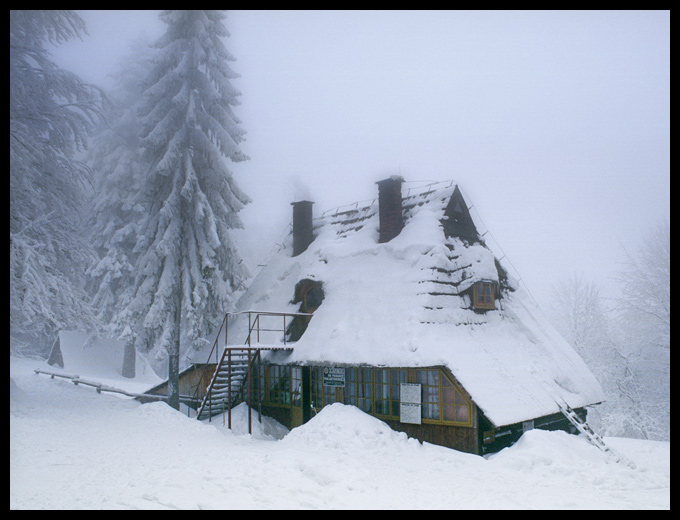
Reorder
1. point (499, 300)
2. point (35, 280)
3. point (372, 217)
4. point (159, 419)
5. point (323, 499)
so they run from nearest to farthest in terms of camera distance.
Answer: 1. point (323, 499)
2. point (35, 280)
3. point (159, 419)
4. point (499, 300)
5. point (372, 217)

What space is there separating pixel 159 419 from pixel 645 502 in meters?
12.9

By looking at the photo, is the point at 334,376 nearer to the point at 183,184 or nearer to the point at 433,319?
the point at 433,319

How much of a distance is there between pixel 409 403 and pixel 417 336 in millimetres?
2041

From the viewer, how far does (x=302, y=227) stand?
2306cm

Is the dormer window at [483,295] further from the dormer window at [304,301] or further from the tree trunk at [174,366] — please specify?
the tree trunk at [174,366]

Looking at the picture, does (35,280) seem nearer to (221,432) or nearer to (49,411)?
(49,411)

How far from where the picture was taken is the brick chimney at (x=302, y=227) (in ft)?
75.3

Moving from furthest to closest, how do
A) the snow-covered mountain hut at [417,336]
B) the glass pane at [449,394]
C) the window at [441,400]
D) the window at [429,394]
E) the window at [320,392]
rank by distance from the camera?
the window at [320,392]
the window at [429,394]
the snow-covered mountain hut at [417,336]
the glass pane at [449,394]
the window at [441,400]

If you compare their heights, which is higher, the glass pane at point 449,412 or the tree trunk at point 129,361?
the glass pane at point 449,412

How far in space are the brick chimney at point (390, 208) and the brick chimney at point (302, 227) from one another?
14.3ft

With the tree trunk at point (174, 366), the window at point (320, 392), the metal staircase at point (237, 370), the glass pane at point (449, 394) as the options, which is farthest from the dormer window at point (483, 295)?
the tree trunk at point (174, 366)

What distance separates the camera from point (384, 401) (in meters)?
15.9

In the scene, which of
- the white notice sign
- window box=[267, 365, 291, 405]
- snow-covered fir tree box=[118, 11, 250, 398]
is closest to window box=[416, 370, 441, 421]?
the white notice sign
